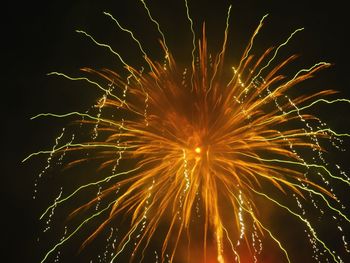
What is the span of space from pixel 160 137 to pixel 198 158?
84 cm

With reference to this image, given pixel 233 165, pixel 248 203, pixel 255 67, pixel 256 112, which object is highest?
pixel 255 67

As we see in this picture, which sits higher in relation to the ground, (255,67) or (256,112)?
(255,67)

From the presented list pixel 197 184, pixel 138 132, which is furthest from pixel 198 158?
pixel 138 132

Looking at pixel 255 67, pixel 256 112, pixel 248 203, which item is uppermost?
pixel 255 67

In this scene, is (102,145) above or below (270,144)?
below

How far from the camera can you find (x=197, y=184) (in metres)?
9.28

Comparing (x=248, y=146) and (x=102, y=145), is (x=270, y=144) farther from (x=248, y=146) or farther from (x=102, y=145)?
(x=102, y=145)

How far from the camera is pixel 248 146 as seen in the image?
29.7 feet

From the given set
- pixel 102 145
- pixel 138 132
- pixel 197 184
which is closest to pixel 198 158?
pixel 197 184

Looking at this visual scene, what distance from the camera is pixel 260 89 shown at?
29.8 ft

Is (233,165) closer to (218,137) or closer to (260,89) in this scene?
(218,137)

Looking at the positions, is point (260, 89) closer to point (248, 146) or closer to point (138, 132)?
point (248, 146)

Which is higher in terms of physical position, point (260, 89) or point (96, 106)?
point (260, 89)

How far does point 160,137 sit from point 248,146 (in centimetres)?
170
